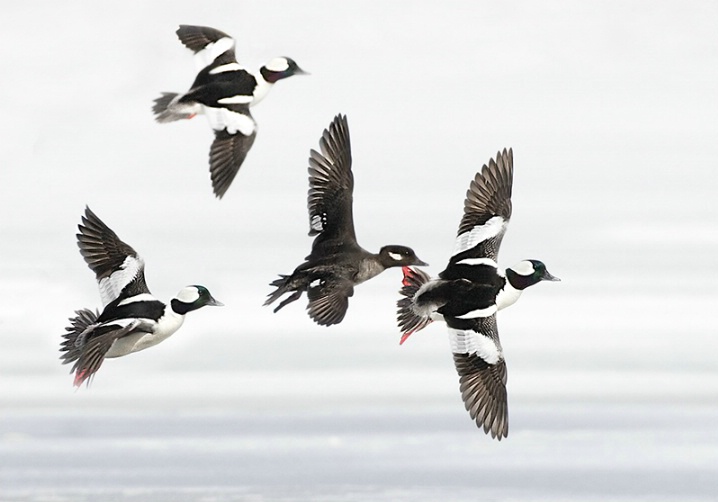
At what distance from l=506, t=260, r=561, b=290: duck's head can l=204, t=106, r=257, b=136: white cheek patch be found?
2.85 m

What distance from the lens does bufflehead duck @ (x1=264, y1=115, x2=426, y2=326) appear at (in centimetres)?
1373

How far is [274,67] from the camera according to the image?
1511 centimetres

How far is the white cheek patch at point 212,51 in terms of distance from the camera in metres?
14.9

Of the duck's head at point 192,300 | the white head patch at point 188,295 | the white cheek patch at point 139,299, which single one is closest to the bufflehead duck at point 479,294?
the duck's head at point 192,300

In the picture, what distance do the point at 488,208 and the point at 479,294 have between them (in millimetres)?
1137

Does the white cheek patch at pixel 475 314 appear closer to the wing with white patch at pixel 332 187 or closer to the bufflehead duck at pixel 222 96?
the wing with white patch at pixel 332 187

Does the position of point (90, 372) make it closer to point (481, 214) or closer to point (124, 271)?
point (124, 271)

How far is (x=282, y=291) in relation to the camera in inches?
540

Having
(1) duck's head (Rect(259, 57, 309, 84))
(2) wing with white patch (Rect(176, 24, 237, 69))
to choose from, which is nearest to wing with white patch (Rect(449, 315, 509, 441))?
(1) duck's head (Rect(259, 57, 309, 84))

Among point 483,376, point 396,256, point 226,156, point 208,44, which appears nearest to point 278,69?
point 208,44

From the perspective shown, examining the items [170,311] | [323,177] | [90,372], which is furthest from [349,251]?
[90,372]

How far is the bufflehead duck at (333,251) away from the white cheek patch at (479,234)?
2.32ft

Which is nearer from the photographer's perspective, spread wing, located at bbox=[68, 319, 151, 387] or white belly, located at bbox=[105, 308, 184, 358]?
spread wing, located at bbox=[68, 319, 151, 387]

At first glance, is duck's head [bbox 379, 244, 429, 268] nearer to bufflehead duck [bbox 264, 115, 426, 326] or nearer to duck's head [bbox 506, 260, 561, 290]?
bufflehead duck [bbox 264, 115, 426, 326]
